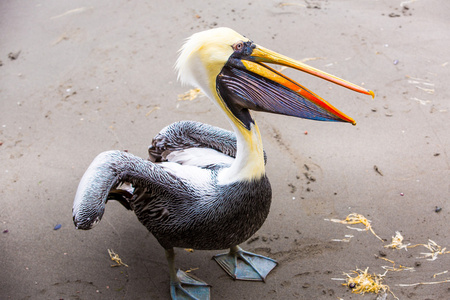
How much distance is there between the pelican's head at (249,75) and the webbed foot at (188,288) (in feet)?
4.88

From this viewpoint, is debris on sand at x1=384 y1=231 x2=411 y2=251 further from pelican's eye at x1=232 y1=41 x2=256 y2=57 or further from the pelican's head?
pelican's eye at x1=232 y1=41 x2=256 y2=57

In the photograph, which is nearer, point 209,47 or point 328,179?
point 209,47

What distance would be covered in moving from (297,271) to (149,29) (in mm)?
4265

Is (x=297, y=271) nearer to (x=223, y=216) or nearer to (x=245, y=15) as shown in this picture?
(x=223, y=216)

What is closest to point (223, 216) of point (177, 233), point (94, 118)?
point (177, 233)

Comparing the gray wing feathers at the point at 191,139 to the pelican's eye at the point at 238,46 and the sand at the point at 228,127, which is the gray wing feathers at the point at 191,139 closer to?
the sand at the point at 228,127

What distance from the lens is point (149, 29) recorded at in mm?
6168

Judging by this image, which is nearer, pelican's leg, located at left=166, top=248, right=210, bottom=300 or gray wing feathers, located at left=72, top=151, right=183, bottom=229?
gray wing feathers, located at left=72, top=151, right=183, bottom=229

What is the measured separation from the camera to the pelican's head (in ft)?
8.18

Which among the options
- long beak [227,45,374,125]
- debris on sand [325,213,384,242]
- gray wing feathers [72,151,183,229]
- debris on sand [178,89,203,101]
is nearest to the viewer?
gray wing feathers [72,151,183,229]

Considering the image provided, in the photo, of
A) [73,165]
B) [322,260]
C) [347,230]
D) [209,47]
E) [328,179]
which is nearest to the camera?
[209,47]

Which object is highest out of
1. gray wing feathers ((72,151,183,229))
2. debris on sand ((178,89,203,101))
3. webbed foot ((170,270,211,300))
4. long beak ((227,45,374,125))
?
long beak ((227,45,374,125))

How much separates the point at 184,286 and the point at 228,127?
195 centimetres

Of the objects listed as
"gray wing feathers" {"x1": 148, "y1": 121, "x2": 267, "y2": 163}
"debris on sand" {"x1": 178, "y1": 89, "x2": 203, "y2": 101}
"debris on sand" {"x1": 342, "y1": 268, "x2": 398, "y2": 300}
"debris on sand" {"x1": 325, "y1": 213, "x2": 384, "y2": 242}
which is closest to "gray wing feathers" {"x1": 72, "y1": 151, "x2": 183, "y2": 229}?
"gray wing feathers" {"x1": 148, "y1": 121, "x2": 267, "y2": 163}
